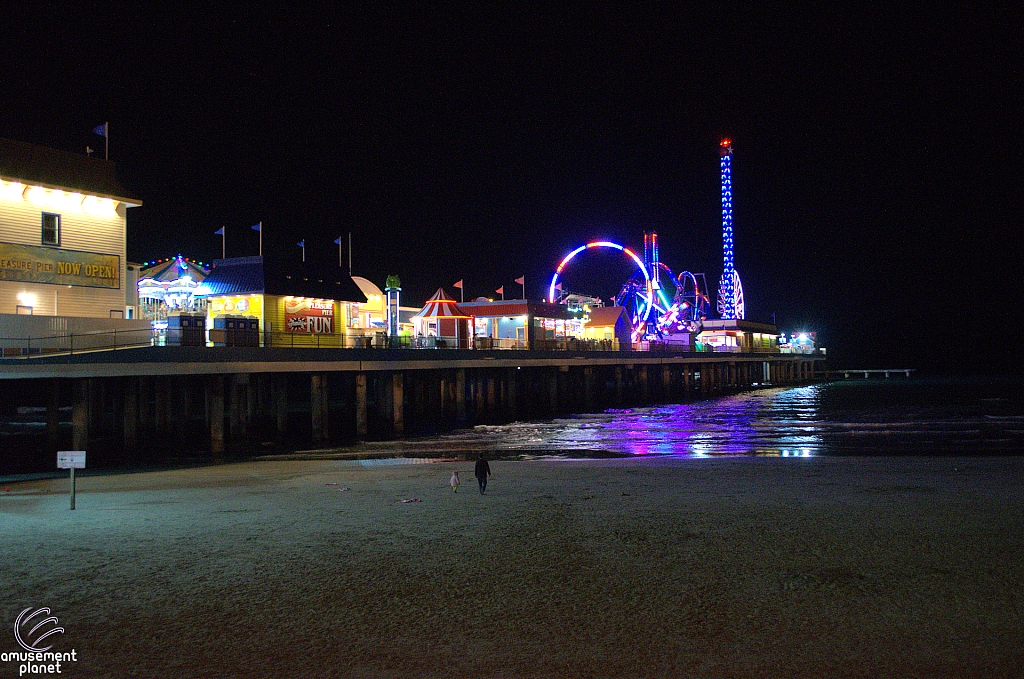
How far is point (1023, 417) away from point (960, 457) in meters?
21.4

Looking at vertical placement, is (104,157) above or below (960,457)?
above

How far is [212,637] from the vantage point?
7.46 meters

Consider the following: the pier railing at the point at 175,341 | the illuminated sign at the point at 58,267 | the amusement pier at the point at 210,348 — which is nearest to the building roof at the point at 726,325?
the amusement pier at the point at 210,348

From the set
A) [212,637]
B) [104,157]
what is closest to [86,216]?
[104,157]

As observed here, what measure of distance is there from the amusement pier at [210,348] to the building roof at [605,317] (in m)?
5.28

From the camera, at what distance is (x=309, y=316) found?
39.5m

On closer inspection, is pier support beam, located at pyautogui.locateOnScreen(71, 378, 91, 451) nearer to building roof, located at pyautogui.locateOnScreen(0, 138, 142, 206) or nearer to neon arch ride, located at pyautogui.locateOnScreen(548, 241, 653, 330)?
building roof, located at pyautogui.locateOnScreen(0, 138, 142, 206)

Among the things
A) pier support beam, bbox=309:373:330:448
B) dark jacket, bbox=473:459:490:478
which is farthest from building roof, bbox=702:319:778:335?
dark jacket, bbox=473:459:490:478

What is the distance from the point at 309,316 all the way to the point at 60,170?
1563 centimetres

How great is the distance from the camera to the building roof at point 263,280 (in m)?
37.3

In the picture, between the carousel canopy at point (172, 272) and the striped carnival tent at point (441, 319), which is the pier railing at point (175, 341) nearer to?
the carousel canopy at point (172, 272)

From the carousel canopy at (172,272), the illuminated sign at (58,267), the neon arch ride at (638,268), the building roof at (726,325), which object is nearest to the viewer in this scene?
the illuminated sign at (58,267)

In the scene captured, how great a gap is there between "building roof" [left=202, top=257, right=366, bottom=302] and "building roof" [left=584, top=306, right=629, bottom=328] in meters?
34.4

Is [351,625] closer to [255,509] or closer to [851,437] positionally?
[255,509]
